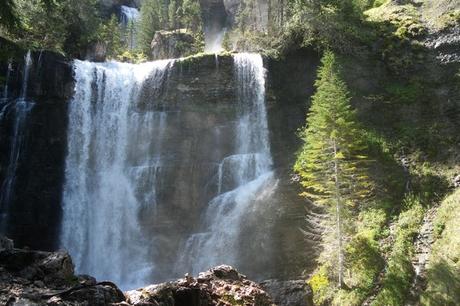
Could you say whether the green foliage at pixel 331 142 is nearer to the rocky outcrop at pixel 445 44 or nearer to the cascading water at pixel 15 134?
the rocky outcrop at pixel 445 44

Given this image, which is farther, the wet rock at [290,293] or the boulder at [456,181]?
the boulder at [456,181]

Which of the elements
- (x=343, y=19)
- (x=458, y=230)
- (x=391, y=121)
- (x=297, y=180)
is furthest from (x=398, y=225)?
(x=343, y=19)

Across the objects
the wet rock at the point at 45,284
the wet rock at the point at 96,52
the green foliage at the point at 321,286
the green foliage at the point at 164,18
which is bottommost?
the green foliage at the point at 321,286

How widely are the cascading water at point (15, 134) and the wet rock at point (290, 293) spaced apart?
71.5ft

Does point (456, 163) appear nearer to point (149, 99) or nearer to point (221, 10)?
point (149, 99)

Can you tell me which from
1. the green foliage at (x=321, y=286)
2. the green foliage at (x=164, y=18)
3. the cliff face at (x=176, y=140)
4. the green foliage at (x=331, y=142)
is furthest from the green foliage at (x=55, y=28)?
the green foliage at (x=321, y=286)

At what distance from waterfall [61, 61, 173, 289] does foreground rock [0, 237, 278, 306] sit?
52.3 feet

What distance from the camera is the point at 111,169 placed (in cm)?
3516

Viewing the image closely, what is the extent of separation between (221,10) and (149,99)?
5048 centimetres

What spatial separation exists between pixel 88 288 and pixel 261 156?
23416 millimetres

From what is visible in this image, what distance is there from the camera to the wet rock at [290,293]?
61.1ft

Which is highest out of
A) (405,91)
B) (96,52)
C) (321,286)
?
(96,52)

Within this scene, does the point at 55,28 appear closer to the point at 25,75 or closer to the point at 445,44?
the point at 25,75

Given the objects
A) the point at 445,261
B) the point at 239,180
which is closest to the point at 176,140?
the point at 239,180
